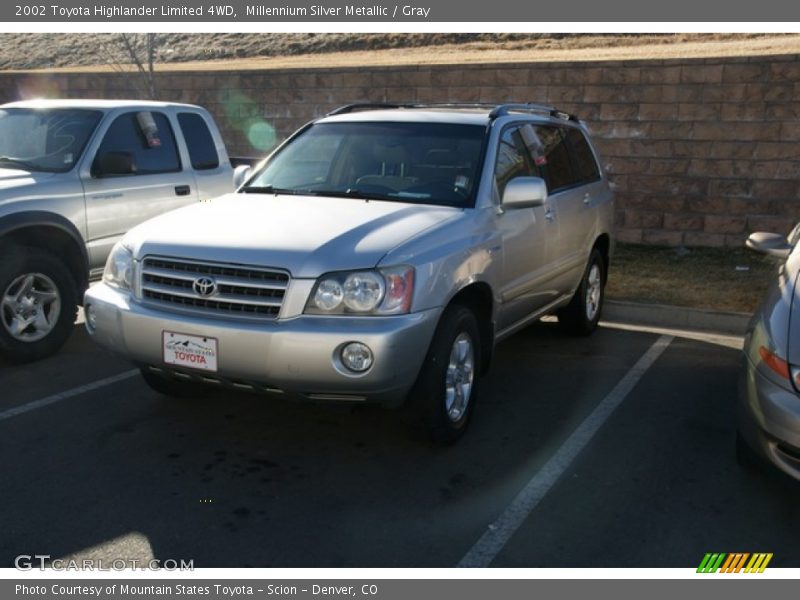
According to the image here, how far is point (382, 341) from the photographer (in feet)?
13.8

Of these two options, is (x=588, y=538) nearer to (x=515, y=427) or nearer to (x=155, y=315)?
(x=515, y=427)

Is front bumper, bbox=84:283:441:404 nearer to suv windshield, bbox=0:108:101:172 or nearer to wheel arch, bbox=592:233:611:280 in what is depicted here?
suv windshield, bbox=0:108:101:172

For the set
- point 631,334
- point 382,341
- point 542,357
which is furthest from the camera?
point 631,334

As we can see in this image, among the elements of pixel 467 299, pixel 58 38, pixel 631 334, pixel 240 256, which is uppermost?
pixel 58 38

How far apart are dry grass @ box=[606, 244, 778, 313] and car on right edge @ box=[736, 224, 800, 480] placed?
386 cm

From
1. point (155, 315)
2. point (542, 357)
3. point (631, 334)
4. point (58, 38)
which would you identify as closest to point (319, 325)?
point (155, 315)

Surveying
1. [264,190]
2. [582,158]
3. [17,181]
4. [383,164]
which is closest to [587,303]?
[582,158]

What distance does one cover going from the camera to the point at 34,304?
6.31m

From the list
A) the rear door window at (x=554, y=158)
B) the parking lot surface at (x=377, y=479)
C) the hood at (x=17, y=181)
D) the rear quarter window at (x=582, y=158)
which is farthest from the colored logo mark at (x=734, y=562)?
the hood at (x=17, y=181)

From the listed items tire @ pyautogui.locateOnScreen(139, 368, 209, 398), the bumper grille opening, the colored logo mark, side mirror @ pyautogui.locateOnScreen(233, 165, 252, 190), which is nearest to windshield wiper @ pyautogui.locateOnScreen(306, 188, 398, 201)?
side mirror @ pyautogui.locateOnScreen(233, 165, 252, 190)

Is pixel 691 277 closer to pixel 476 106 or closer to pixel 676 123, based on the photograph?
pixel 676 123

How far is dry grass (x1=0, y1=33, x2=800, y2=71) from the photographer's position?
20.1 metres

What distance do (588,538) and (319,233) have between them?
6.50ft

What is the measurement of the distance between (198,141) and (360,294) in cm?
408
